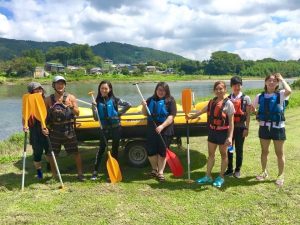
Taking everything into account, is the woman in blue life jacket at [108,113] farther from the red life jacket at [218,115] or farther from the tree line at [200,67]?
the tree line at [200,67]

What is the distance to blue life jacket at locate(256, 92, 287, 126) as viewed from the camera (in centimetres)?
520

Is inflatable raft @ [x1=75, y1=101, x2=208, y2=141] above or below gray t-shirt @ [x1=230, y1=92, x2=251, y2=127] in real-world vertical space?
below

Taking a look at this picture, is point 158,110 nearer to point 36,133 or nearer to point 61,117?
point 61,117

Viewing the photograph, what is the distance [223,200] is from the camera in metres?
4.88

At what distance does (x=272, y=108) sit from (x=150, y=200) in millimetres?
2141

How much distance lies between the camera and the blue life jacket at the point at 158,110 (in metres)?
5.64

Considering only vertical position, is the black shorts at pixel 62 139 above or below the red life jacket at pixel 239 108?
below

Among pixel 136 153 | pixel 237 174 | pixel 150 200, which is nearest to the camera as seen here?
pixel 150 200

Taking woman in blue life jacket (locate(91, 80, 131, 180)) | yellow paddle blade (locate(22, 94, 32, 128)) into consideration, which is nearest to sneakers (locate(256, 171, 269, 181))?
woman in blue life jacket (locate(91, 80, 131, 180))

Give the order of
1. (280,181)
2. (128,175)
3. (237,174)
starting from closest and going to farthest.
→ (280,181)
(237,174)
(128,175)

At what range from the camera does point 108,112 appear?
583 centimetres

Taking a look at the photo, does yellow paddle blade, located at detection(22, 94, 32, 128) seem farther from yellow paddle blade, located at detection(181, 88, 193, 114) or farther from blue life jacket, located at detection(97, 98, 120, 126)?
yellow paddle blade, located at detection(181, 88, 193, 114)

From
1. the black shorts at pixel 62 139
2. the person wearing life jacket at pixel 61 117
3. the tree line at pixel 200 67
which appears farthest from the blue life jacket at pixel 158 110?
the tree line at pixel 200 67

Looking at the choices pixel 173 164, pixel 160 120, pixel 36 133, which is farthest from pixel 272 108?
pixel 36 133
